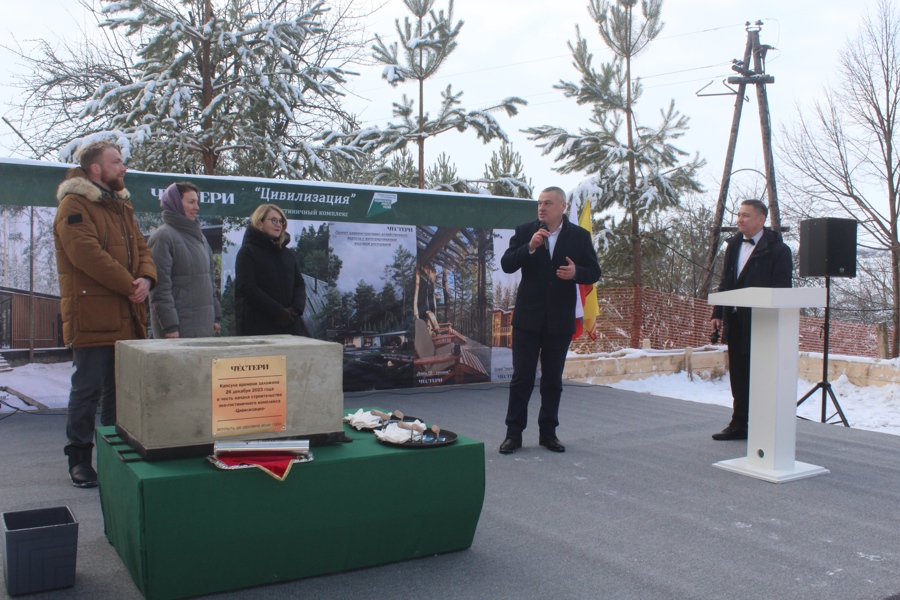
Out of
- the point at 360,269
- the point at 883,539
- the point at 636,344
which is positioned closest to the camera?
the point at 883,539

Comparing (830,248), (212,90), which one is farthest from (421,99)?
(830,248)

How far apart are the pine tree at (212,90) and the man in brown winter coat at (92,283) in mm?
6019

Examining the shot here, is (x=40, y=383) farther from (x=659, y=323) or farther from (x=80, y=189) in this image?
(x=659, y=323)

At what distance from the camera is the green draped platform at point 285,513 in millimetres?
1947

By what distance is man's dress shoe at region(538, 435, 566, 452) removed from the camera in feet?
13.5

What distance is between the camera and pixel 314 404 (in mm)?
2264

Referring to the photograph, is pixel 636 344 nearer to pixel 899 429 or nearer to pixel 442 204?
pixel 899 429

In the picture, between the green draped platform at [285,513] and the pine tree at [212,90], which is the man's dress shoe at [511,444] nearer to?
the green draped platform at [285,513]

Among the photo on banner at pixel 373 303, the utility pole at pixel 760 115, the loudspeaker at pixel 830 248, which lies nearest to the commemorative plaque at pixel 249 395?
the photo on banner at pixel 373 303

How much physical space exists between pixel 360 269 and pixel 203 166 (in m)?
5.53

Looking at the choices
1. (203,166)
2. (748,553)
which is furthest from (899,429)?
(203,166)

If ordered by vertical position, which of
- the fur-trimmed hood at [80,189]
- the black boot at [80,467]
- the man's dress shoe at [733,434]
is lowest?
the man's dress shoe at [733,434]

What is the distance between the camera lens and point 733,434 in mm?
4555

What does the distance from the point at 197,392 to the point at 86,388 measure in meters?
1.38
